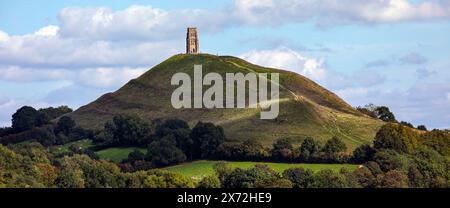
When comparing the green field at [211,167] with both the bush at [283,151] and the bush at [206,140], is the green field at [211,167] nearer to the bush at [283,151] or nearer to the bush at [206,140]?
the bush at [283,151]

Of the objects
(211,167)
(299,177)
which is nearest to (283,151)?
(211,167)

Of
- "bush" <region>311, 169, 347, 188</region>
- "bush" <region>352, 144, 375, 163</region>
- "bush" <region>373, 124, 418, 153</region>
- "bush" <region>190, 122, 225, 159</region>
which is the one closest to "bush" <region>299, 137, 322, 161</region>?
"bush" <region>352, 144, 375, 163</region>

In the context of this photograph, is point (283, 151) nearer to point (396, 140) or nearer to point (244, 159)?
point (244, 159)

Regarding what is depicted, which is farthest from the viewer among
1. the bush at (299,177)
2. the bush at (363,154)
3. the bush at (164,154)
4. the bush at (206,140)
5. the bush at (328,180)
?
the bush at (206,140)

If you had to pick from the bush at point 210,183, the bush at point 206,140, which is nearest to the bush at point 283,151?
the bush at point 206,140

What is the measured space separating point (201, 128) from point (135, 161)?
1936cm

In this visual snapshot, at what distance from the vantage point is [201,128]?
7805 inches

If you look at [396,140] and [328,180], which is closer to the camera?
[328,180]

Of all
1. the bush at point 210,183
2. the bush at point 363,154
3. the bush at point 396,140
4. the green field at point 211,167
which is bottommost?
the bush at point 210,183

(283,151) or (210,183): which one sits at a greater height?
(283,151)

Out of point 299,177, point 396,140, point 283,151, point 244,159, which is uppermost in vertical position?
point 396,140

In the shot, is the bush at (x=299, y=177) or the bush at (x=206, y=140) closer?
the bush at (x=299, y=177)
